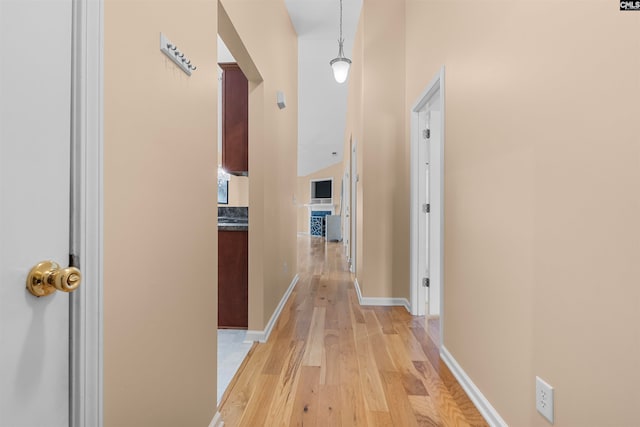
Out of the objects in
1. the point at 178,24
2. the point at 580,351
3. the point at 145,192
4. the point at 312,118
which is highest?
the point at 312,118

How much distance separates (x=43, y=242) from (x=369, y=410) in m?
1.55

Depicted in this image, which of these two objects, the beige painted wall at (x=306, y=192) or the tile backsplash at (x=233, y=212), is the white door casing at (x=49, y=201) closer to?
the tile backsplash at (x=233, y=212)

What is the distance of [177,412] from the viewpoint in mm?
1085

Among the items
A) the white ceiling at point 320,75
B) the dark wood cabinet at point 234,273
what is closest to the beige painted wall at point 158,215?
the dark wood cabinet at point 234,273

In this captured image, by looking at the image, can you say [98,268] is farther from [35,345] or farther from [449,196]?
[449,196]

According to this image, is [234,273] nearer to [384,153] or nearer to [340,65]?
[384,153]

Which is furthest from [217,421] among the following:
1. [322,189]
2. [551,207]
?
[322,189]

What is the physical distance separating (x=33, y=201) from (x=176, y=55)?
0.68 metres

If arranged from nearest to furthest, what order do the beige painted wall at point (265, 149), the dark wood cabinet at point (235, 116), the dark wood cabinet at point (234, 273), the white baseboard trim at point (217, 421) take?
the white baseboard trim at point (217, 421)
the beige painted wall at point (265, 149)
the dark wood cabinet at point (234, 273)
the dark wood cabinet at point (235, 116)

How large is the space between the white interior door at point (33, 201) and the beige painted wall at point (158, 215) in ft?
0.34

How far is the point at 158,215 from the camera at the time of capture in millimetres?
967

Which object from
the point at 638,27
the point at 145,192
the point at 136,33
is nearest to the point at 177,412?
the point at 145,192

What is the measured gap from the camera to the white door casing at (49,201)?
54 cm

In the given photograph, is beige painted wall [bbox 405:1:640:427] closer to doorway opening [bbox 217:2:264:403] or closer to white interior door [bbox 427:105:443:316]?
white interior door [bbox 427:105:443:316]
